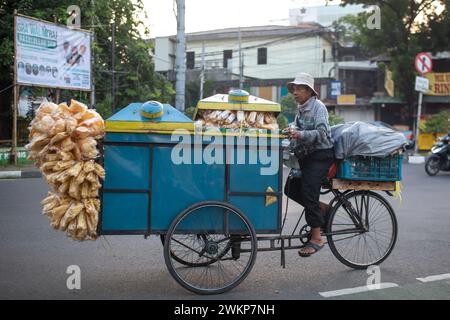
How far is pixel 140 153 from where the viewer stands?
12.5 ft

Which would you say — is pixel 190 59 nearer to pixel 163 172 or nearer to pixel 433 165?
pixel 433 165

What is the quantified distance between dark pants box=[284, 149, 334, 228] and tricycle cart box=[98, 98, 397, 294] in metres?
0.40

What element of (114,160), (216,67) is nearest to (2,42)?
(114,160)

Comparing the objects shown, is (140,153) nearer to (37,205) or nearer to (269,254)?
(269,254)

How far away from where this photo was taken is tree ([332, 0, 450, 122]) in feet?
78.6

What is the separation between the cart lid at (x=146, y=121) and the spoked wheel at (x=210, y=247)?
63 cm

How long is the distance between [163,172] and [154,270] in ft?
3.80

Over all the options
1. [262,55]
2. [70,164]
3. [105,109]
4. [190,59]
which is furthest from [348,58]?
[70,164]

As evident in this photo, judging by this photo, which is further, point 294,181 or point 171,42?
point 171,42

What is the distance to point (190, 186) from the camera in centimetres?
393

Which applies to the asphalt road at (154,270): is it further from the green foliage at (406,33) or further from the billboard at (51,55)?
the green foliage at (406,33)

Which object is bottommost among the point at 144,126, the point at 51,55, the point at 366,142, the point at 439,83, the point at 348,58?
the point at 366,142

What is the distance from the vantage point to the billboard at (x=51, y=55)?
1347 cm

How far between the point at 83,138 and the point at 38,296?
48.9 inches
